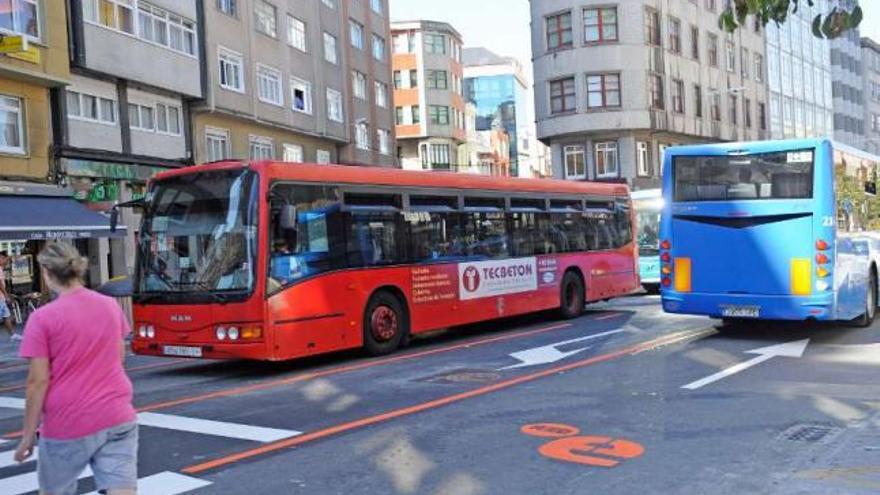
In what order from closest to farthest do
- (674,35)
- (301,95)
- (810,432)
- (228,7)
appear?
(810,432) → (228,7) → (301,95) → (674,35)

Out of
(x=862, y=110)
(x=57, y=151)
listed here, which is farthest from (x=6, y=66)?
(x=862, y=110)

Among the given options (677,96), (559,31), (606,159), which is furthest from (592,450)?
(677,96)

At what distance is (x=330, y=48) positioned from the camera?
39812 mm

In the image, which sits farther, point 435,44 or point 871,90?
point 871,90

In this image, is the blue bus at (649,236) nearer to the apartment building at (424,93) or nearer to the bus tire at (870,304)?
the bus tire at (870,304)

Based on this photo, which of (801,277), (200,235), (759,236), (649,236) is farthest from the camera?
(649,236)

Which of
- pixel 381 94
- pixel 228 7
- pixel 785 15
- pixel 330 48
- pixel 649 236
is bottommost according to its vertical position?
pixel 649 236

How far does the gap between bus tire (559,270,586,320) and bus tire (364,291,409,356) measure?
191 inches

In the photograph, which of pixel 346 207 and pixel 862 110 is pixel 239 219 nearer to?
pixel 346 207

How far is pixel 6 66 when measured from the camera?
20.4 meters

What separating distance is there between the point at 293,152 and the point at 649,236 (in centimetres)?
1661

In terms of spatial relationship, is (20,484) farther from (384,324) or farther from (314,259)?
(384,324)

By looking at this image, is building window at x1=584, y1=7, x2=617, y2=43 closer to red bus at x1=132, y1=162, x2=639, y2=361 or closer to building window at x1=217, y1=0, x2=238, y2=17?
building window at x1=217, y1=0, x2=238, y2=17

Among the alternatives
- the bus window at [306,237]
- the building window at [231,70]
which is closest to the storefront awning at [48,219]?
the building window at [231,70]
